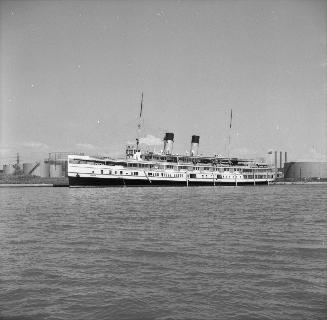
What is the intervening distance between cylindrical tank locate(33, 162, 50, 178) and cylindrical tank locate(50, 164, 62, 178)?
1.11 metres

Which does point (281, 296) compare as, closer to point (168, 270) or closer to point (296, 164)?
point (168, 270)

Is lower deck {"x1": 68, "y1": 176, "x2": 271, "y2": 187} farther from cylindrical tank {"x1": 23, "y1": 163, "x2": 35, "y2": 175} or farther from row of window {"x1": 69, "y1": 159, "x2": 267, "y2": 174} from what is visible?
cylindrical tank {"x1": 23, "y1": 163, "x2": 35, "y2": 175}

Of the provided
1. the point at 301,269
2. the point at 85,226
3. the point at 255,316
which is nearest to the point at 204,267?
the point at 301,269

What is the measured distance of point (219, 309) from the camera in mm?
7328

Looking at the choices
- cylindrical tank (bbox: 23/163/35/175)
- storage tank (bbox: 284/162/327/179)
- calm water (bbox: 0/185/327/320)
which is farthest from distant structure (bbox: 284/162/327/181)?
calm water (bbox: 0/185/327/320)

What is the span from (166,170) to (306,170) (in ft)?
260

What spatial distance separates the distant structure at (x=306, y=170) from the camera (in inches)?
5418

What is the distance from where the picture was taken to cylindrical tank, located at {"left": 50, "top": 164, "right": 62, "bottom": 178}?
379 ft

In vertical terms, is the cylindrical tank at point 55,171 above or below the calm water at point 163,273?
above

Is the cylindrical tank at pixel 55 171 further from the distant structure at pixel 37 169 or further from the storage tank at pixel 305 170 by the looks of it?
the storage tank at pixel 305 170

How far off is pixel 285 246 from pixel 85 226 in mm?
9332

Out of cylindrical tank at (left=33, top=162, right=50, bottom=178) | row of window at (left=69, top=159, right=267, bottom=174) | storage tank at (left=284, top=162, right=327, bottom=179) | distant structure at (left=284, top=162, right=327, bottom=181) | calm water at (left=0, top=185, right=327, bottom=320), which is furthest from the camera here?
storage tank at (left=284, top=162, right=327, bottom=179)

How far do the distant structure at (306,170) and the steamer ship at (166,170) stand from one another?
147 feet

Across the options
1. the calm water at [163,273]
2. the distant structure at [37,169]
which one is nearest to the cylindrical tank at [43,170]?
the distant structure at [37,169]
